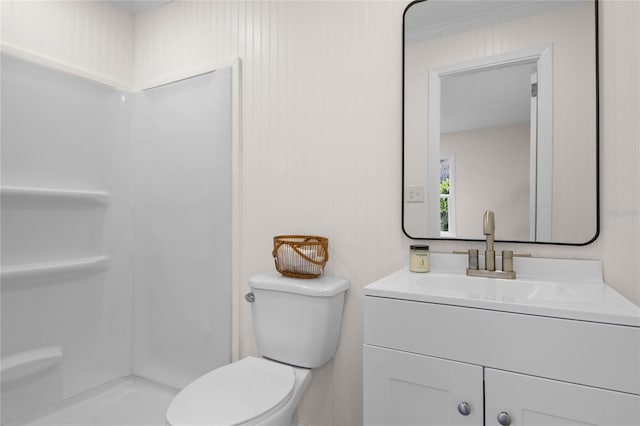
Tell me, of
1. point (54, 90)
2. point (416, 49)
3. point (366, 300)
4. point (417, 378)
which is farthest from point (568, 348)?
point (54, 90)

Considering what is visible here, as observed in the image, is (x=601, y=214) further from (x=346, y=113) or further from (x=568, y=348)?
(x=346, y=113)

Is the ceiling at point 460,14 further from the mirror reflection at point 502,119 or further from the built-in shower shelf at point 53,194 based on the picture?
the built-in shower shelf at point 53,194

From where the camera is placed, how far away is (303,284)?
1.50 m

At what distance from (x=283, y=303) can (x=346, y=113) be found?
834 millimetres

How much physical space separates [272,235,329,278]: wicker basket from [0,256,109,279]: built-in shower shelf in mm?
1117

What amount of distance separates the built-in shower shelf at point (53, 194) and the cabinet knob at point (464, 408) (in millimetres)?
1930

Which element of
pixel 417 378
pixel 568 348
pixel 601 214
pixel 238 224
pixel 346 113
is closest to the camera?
pixel 568 348

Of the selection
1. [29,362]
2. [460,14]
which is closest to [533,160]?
[460,14]

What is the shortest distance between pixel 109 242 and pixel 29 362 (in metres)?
0.67

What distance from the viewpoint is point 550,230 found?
4.25ft

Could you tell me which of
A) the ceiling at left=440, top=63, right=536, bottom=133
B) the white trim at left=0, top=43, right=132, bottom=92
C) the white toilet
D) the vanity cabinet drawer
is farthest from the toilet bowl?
the white trim at left=0, top=43, right=132, bottom=92

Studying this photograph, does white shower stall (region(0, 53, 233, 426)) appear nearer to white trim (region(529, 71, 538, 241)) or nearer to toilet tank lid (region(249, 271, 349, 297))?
toilet tank lid (region(249, 271, 349, 297))

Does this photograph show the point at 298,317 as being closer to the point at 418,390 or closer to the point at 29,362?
the point at 418,390

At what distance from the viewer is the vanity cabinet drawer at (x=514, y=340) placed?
82cm
